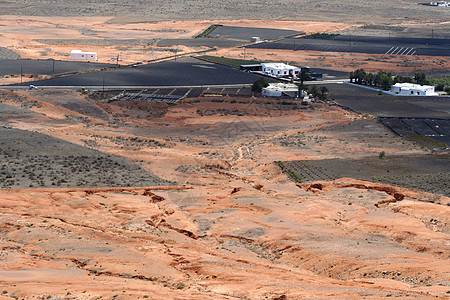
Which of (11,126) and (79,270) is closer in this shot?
(79,270)

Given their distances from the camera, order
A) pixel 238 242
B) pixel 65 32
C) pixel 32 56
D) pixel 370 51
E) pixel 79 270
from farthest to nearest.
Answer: pixel 65 32, pixel 370 51, pixel 32 56, pixel 238 242, pixel 79 270

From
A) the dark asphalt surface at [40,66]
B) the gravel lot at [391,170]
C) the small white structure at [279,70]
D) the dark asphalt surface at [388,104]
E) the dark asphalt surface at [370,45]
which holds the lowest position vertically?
the gravel lot at [391,170]

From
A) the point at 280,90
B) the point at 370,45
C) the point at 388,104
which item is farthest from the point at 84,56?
the point at 370,45

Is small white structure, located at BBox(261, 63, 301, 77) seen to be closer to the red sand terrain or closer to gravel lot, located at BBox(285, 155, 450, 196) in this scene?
the red sand terrain

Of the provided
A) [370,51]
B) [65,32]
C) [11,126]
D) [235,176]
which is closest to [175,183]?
[235,176]

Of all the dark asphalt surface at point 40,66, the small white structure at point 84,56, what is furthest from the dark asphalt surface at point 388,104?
the small white structure at point 84,56

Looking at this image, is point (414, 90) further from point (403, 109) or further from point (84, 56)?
point (84, 56)

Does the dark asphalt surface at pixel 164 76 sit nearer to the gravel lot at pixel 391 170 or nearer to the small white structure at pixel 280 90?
the small white structure at pixel 280 90

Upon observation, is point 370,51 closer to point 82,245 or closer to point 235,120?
point 235,120
